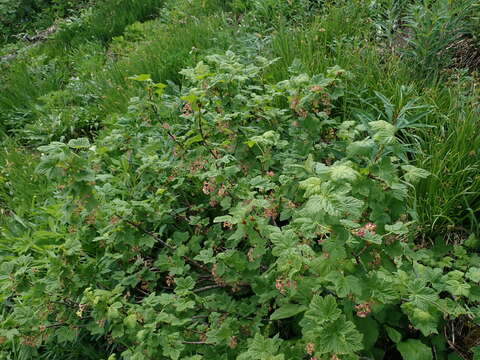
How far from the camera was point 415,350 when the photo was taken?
1.47 meters

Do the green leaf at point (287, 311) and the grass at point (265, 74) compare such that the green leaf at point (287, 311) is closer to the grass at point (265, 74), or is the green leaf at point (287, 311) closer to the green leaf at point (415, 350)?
the green leaf at point (415, 350)

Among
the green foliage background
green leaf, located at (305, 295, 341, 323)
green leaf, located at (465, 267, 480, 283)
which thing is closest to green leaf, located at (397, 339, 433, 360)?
the green foliage background

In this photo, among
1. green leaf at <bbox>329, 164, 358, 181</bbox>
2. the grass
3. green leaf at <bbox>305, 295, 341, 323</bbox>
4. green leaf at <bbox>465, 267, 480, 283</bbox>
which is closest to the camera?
green leaf at <bbox>329, 164, 358, 181</bbox>

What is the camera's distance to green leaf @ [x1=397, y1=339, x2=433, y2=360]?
1457 mm

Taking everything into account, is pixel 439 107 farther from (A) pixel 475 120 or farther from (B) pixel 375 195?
(B) pixel 375 195

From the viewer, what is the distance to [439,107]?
97.3 inches

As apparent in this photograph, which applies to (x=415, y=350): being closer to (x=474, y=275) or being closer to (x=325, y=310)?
(x=474, y=275)

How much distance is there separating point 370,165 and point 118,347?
1569 mm

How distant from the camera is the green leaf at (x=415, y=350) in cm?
146

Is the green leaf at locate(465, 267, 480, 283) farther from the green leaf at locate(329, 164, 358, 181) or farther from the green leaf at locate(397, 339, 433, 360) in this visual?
the green leaf at locate(329, 164, 358, 181)

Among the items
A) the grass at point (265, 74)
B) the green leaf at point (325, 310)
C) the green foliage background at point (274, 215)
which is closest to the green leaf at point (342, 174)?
the green foliage background at point (274, 215)

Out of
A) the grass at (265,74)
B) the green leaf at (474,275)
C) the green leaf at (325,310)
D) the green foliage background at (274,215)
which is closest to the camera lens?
the green leaf at (325,310)

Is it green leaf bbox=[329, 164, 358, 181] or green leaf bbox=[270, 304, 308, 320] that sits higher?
green leaf bbox=[329, 164, 358, 181]

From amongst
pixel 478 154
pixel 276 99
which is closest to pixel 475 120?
pixel 478 154
